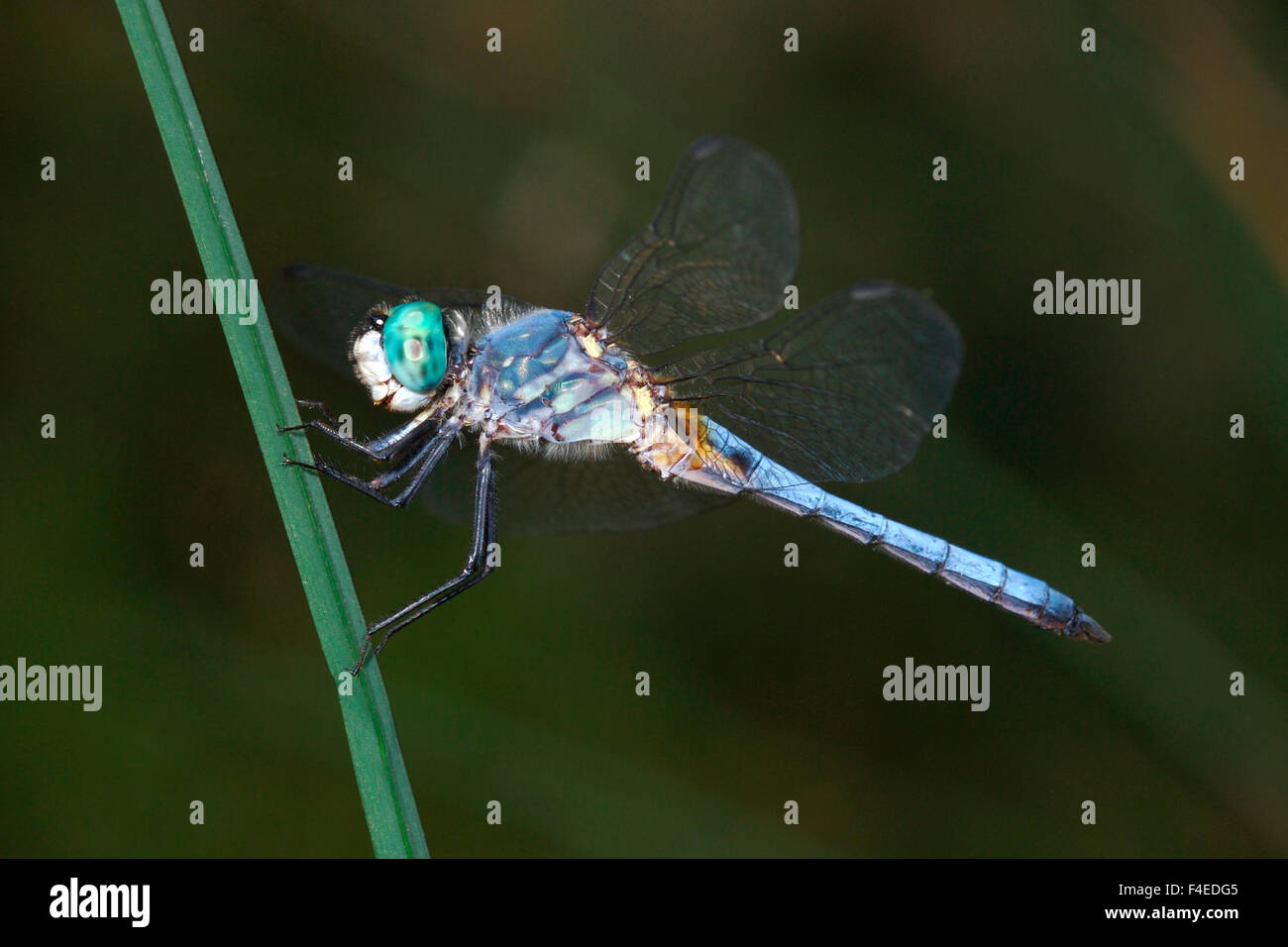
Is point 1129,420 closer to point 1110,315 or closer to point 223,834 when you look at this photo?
point 1110,315

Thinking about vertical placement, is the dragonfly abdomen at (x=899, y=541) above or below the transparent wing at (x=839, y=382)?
below

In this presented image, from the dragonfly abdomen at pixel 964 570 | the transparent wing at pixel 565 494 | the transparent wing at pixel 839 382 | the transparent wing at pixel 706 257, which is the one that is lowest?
the dragonfly abdomen at pixel 964 570

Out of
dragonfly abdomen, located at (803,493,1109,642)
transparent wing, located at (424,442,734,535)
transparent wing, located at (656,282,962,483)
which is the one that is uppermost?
→ transparent wing, located at (656,282,962,483)

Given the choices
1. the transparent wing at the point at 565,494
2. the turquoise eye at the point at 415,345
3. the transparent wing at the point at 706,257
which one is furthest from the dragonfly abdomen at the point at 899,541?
the turquoise eye at the point at 415,345

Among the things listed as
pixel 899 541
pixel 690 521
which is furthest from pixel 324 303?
pixel 899 541

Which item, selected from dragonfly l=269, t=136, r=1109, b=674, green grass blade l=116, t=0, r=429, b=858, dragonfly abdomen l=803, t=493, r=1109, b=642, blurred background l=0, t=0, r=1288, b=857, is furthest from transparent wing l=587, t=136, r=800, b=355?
blurred background l=0, t=0, r=1288, b=857

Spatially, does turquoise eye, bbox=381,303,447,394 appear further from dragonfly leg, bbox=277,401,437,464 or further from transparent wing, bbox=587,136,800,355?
transparent wing, bbox=587,136,800,355

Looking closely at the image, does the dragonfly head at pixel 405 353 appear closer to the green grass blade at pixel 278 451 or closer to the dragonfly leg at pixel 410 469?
the dragonfly leg at pixel 410 469

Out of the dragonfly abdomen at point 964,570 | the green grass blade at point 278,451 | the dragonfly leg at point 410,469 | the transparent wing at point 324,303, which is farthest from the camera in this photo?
the dragonfly abdomen at point 964,570
